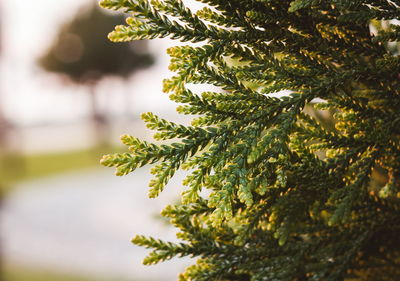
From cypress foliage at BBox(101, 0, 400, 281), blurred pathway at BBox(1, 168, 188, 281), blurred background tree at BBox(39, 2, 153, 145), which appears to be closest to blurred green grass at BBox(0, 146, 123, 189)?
blurred pathway at BBox(1, 168, 188, 281)

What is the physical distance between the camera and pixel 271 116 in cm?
155

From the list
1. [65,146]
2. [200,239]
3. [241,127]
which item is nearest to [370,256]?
[200,239]

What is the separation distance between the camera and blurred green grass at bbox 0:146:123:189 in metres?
26.2

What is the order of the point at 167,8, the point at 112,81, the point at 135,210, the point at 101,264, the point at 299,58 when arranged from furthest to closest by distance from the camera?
the point at 112,81 < the point at 135,210 < the point at 101,264 < the point at 299,58 < the point at 167,8

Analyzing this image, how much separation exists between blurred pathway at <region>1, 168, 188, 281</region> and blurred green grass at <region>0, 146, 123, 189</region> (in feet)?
6.81

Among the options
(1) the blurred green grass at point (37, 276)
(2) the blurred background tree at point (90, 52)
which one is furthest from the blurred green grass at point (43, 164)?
(1) the blurred green grass at point (37, 276)

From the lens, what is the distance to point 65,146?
38.4 metres

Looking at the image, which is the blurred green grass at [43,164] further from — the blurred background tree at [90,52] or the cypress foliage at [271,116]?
the cypress foliage at [271,116]

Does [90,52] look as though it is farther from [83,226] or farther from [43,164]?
[83,226]

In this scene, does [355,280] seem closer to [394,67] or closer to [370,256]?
[370,256]

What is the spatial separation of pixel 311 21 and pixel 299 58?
16 cm

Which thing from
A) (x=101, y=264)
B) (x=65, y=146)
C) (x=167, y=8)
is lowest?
(x=167, y=8)

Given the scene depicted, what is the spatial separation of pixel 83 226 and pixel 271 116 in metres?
16.6

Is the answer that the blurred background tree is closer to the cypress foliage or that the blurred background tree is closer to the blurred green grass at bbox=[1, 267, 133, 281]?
the blurred green grass at bbox=[1, 267, 133, 281]
